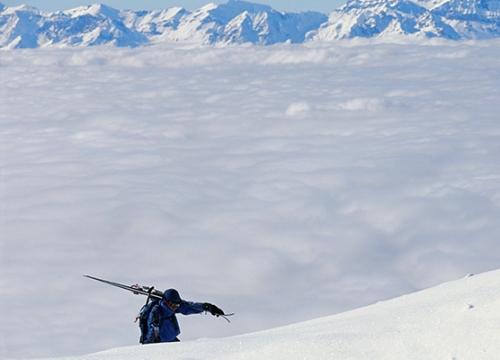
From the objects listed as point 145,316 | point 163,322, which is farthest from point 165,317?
point 145,316

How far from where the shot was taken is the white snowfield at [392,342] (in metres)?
5.16

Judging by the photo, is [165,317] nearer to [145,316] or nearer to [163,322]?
[163,322]

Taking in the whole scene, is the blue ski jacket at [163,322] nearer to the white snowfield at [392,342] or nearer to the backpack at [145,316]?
the backpack at [145,316]

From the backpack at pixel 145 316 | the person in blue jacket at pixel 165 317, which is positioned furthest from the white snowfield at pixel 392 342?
the backpack at pixel 145 316

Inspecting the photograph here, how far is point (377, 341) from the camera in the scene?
221 inches

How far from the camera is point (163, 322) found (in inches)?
387

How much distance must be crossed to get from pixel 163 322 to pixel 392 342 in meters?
5.08

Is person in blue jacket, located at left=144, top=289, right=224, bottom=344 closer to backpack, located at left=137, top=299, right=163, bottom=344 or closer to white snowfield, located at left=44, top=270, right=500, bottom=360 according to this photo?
backpack, located at left=137, top=299, right=163, bottom=344

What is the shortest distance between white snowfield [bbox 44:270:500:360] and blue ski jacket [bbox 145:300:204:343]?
8.23 feet

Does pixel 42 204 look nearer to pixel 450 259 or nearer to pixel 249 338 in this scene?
pixel 450 259

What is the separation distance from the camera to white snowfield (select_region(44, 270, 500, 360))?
5.16 m

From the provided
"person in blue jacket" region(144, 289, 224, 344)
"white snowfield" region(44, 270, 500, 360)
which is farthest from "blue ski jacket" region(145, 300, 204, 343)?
"white snowfield" region(44, 270, 500, 360)

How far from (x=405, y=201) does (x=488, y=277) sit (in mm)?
174156

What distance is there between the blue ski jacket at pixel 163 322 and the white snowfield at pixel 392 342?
2509 millimetres
